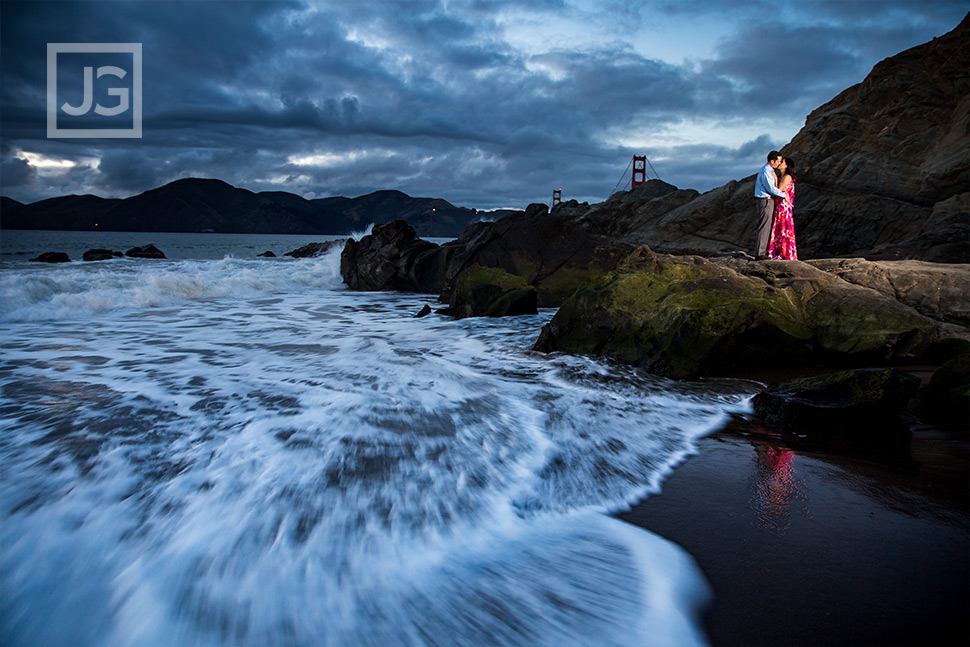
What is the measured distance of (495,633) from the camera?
156 cm

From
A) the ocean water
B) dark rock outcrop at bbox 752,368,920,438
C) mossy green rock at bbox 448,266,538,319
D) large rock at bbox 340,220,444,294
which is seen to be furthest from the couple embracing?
large rock at bbox 340,220,444,294

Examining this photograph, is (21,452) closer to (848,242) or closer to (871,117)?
(848,242)

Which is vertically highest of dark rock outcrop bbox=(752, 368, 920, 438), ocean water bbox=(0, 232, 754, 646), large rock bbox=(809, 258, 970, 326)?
large rock bbox=(809, 258, 970, 326)

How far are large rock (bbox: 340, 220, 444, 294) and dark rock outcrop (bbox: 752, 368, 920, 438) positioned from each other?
11.2 meters

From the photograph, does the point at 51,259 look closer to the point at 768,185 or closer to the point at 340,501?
the point at 340,501

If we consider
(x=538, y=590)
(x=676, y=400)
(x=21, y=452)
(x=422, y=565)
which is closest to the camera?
(x=538, y=590)

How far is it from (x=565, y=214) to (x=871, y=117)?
53.4ft

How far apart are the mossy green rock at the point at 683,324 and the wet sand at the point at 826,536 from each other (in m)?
1.73

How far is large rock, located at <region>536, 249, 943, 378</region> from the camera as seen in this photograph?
4.71 m

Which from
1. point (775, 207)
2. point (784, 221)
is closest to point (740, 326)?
point (775, 207)

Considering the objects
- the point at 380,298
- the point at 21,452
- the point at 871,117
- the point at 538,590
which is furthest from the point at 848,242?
the point at 21,452

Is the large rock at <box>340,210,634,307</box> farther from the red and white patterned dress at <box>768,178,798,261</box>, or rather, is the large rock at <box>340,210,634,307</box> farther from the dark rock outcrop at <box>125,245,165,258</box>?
the dark rock outcrop at <box>125,245,165,258</box>

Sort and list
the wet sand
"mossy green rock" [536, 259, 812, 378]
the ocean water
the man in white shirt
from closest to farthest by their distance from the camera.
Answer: the wet sand
the ocean water
"mossy green rock" [536, 259, 812, 378]
the man in white shirt

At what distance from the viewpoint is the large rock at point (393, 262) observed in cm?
1411
